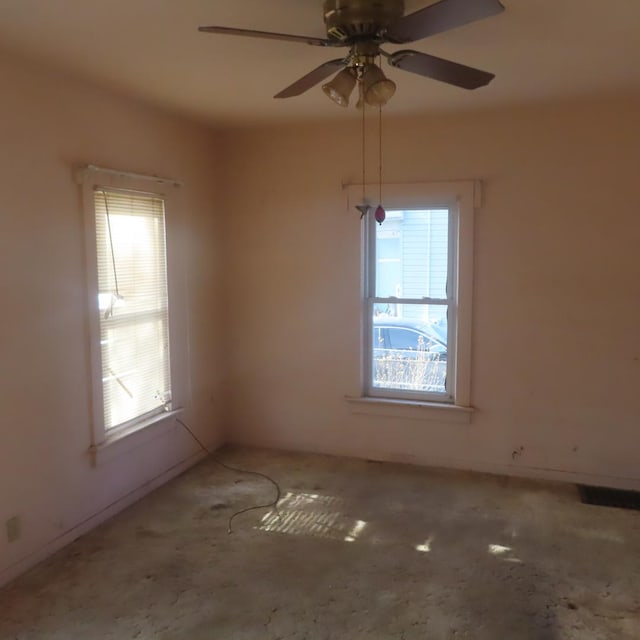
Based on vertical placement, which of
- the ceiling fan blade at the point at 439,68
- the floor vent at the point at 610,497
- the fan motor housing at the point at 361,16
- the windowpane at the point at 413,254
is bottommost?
the floor vent at the point at 610,497

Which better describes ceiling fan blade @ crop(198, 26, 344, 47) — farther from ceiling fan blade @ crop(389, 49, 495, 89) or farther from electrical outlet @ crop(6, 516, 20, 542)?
electrical outlet @ crop(6, 516, 20, 542)

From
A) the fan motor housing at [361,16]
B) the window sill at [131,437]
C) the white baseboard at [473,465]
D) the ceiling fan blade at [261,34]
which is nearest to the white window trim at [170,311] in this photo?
the window sill at [131,437]

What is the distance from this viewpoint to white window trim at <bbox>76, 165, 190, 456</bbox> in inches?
125

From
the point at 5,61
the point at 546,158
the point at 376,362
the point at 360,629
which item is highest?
the point at 5,61

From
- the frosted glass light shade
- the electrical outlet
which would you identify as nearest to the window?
the frosted glass light shade

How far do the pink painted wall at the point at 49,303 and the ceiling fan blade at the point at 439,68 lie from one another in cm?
180

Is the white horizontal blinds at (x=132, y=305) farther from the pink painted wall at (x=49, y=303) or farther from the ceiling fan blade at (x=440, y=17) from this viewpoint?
the ceiling fan blade at (x=440, y=17)

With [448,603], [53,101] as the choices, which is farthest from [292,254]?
[448,603]

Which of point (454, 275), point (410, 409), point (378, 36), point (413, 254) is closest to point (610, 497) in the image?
point (410, 409)

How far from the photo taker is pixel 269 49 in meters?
2.61

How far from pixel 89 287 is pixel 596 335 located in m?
3.08

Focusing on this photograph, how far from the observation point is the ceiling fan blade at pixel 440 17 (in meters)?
1.69

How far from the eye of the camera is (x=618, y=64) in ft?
9.43

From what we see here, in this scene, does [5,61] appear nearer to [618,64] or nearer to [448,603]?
[618,64]
